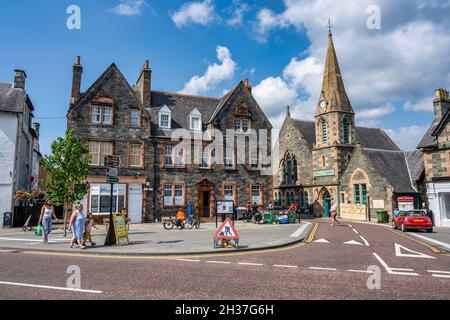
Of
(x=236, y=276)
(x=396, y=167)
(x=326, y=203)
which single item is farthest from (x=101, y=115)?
(x=396, y=167)

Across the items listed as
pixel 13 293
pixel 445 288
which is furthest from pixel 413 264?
pixel 13 293

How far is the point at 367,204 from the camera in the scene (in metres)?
34.2

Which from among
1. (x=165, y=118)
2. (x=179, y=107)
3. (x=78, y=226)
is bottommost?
(x=78, y=226)

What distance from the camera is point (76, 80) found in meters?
29.0

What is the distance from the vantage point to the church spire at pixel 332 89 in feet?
135

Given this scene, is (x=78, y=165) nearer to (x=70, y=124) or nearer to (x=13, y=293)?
(x=70, y=124)

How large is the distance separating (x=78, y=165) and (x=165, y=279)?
13.9 metres

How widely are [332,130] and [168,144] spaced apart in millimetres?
20923

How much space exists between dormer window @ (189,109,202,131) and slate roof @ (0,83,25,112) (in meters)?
14.0

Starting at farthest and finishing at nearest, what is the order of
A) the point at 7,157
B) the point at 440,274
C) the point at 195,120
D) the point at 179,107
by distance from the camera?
the point at 179,107 < the point at 195,120 < the point at 7,157 < the point at 440,274

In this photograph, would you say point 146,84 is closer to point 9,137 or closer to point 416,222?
→ point 9,137

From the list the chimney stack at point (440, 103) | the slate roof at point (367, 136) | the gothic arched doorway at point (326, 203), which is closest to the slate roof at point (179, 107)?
the slate roof at point (367, 136)

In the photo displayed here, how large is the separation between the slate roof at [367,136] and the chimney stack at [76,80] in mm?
29081

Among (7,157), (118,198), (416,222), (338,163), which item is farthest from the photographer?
(338,163)
